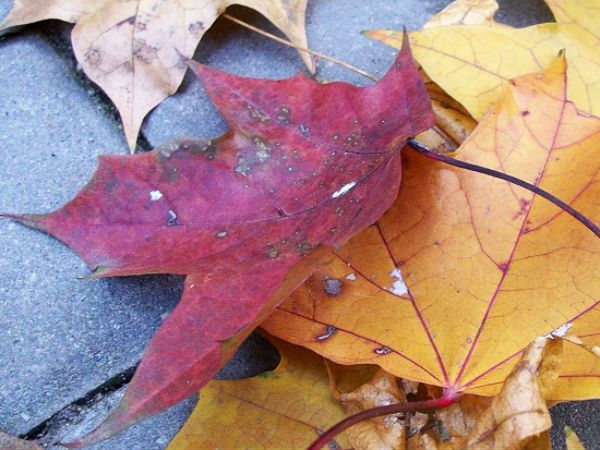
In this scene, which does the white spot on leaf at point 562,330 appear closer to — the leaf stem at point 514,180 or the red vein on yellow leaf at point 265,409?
the leaf stem at point 514,180

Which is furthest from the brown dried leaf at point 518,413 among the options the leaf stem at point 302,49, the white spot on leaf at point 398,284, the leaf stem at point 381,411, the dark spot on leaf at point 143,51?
the dark spot on leaf at point 143,51

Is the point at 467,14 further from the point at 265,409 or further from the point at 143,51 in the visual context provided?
the point at 265,409

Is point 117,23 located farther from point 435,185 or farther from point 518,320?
point 518,320

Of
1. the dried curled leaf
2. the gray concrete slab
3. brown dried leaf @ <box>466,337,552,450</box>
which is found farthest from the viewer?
the dried curled leaf

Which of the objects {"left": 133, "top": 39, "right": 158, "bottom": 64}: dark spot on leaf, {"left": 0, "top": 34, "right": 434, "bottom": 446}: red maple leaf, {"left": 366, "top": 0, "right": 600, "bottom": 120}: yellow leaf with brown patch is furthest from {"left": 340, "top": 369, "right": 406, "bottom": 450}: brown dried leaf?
{"left": 133, "top": 39, "right": 158, "bottom": 64}: dark spot on leaf

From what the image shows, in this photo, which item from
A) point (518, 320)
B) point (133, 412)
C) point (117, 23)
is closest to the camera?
point (133, 412)

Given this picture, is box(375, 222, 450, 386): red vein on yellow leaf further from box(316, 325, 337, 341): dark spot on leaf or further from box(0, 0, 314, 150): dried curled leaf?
box(0, 0, 314, 150): dried curled leaf

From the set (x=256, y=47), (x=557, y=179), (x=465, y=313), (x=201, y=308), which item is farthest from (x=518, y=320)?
(x=256, y=47)

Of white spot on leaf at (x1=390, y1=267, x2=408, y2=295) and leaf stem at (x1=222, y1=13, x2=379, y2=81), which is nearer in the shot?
white spot on leaf at (x1=390, y1=267, x2=408, y2=295)
